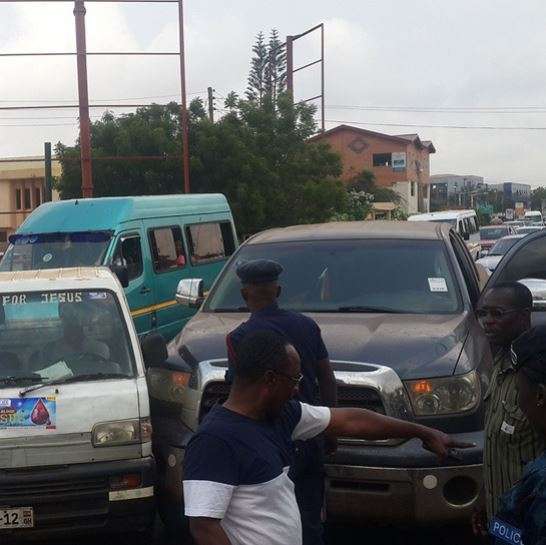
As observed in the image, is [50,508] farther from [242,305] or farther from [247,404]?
[247,404]

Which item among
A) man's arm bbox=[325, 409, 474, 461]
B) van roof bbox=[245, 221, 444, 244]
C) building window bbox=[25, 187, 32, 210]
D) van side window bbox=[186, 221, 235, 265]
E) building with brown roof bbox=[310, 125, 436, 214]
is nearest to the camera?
man's arm bbox=[325, 409, 474, 461]

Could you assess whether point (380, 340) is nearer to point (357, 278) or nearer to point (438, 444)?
point (357, 278)

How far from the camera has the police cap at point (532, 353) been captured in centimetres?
247

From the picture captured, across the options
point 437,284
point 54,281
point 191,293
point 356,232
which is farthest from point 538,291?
point 54,281

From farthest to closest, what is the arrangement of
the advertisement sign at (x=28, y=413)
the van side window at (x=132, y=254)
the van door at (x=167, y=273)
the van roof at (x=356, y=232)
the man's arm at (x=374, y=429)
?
1. the van door at (x=167, y=273)
2. the van side window at (x=132, y=254)
3. the van roof at (x=356, y=232)
4. the advertisement sign at (x=28, y=413)
5. the man's arm at (x=374, y=429)

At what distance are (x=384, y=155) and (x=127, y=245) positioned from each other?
65993 mm

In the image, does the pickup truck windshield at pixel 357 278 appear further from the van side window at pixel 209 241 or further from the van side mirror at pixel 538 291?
the van side window at pixel 209 241

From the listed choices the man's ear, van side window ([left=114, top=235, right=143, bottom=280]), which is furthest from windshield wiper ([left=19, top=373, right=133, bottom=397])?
van side window ([left=114, top=235, right=143, bottom=280])

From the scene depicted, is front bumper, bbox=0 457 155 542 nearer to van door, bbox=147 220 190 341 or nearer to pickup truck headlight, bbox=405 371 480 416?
pickup truck headlight, bbox=405 371 480 416

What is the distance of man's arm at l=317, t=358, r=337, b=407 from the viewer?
4.58m

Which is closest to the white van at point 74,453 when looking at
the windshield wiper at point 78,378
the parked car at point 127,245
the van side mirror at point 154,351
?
the windshield wiper at point 78,378

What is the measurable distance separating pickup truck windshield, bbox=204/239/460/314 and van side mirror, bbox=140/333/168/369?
0.86 m

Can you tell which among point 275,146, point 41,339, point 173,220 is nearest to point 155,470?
point 41,339

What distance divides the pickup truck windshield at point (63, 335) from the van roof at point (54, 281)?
0.04 m
